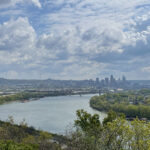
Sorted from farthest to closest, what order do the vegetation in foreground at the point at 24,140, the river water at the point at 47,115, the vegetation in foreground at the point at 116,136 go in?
1. the river water at the point at 47,115
2. the vegetation in foreground at the point at 24,140
3. the vegetation in foreground at the point at 116,136

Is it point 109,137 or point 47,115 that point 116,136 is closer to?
point 109,137

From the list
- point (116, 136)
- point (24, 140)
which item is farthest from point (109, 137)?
point (24, 140)

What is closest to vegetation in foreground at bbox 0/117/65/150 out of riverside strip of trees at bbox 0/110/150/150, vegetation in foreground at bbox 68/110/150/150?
riverside strip of trees at bbox 0/110/150/150

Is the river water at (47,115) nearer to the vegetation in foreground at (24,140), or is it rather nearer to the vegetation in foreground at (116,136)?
the vegetation in foreground at (24,140)

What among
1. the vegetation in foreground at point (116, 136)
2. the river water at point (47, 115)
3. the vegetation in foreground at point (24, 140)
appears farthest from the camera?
the river water at point (47, 115)

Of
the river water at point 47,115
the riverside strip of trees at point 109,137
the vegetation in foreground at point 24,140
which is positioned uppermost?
the riverside strip of trees at point 109,137

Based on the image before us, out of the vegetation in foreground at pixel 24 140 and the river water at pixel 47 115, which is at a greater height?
the vegetation in foreground at pixel 24 140

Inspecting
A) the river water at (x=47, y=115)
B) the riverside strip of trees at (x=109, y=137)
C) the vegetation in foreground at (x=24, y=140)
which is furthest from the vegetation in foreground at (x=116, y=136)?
the river water at (x=47, y=115)

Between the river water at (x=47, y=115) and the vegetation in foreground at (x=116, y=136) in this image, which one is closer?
the vegetation in foreground at (x=116, y=136)

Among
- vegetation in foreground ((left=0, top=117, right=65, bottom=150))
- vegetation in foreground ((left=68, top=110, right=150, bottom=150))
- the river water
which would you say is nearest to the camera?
vegetation in foreground ((left=68, top=110, right=150, bottom=150))

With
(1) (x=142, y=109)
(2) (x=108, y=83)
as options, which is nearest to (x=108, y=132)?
(1) (x=142, y=109)

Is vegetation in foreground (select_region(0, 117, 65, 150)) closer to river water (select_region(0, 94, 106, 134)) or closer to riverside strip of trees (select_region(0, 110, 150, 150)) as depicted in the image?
riverside strip of trees (select_region(0, 110, 150, 150))
